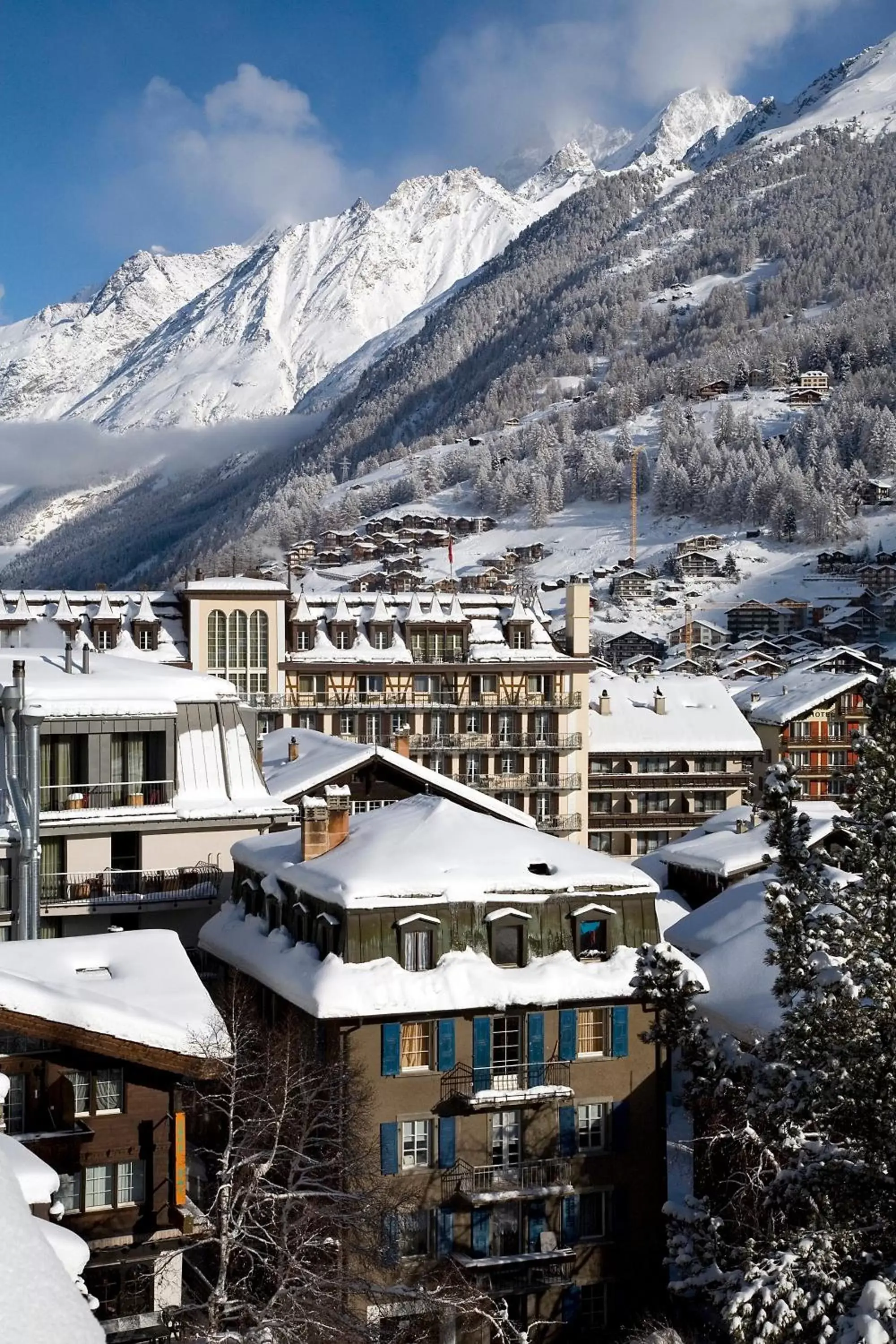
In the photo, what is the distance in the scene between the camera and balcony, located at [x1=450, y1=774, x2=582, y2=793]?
244ft

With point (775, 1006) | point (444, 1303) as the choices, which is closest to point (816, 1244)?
point (444, 1303)

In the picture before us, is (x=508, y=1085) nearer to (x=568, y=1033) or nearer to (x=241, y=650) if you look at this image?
(x=568, y=1033)

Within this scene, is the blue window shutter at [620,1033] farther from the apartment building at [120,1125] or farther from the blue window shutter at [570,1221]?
the apartment building at [120,1125]

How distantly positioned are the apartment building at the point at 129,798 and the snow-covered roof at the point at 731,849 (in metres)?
17.4

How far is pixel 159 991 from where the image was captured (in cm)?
2178

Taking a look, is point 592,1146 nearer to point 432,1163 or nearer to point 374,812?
point 432,1163

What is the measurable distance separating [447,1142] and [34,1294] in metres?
22.6

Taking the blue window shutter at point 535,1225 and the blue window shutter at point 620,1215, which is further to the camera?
the blue window shutter at point 620,1215

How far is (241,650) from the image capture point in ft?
236

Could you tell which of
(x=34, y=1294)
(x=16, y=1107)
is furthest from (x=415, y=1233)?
(x=34, y=1294)

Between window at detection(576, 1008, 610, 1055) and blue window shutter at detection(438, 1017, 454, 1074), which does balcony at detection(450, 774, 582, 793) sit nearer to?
window at detection(576, 1008, 610, 1055)

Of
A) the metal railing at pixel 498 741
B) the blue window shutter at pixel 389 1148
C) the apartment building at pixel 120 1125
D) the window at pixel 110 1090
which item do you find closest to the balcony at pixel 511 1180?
the blue window shutter at pixel 389 1148

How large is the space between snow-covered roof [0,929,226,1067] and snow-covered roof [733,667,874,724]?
67411 millimetres

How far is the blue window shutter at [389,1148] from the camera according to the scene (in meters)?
27.0
